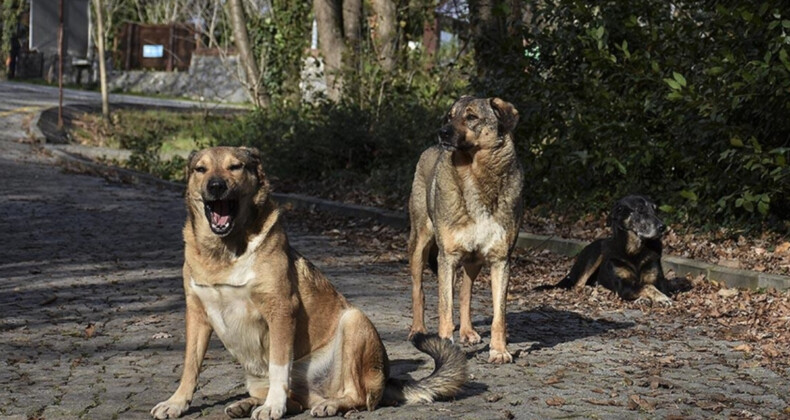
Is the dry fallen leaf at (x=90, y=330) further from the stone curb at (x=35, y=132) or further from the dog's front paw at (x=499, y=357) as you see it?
the stone curb at (x=35, y=132)

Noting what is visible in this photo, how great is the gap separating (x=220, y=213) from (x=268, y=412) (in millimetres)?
1045

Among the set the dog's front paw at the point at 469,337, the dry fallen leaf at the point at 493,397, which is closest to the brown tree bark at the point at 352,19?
the dog's front paw at the point at 469,337

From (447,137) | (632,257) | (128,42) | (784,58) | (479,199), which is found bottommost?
(632,257)

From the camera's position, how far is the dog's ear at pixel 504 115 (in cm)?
763

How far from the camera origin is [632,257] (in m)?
10.7

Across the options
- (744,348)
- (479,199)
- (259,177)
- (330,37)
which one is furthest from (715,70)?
(330,37)

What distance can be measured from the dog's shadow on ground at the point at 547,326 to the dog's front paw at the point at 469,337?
0.19m

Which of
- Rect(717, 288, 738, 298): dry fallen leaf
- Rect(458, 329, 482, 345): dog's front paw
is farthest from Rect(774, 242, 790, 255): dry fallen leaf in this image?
Rect(458, 329, 482, 345): dog's front paw

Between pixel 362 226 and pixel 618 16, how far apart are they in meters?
4.49

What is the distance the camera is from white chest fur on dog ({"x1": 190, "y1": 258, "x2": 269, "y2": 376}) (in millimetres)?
5711

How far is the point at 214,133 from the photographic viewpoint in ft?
80.8

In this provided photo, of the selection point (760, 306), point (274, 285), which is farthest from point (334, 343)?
point (760, 306)

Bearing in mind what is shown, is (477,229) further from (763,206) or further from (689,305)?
(763,206)

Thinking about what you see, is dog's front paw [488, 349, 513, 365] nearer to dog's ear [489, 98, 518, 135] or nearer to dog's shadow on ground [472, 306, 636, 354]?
dog's shadow on ground [472, 306, 636, 354]
